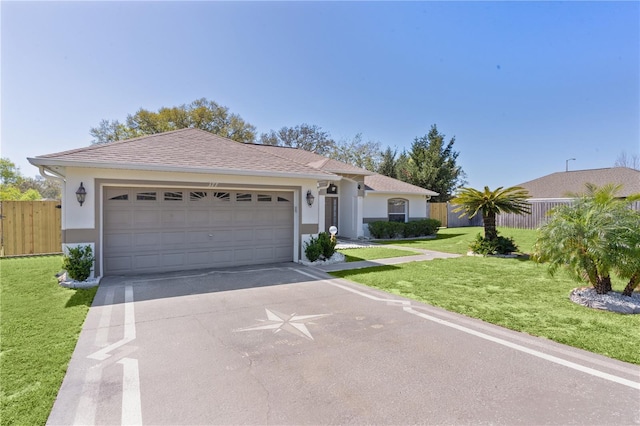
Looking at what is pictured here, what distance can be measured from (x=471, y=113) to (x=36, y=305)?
24.7 metres

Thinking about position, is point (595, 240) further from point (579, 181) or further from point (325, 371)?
point (579, 181)

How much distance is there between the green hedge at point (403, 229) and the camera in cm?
1803

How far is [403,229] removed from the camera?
1878 centimetres

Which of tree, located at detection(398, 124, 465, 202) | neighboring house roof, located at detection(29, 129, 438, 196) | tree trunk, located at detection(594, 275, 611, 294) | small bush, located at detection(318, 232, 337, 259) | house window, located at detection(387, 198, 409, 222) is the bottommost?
tree trunk, located at detection(594, 275, 611, 294)

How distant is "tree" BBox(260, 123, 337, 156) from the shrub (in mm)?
32132

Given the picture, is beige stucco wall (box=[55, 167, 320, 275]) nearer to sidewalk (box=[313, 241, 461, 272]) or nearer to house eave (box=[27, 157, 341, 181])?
house eave (box=[27, 157, 341, 181])

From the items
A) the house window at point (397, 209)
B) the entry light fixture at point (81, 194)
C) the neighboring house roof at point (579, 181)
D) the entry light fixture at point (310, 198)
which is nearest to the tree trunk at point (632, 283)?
the entry light fixture at point (310, 198)

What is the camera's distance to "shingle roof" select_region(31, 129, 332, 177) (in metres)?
7.46

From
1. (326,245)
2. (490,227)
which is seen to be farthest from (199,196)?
(490,227)

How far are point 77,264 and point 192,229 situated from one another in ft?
8.77

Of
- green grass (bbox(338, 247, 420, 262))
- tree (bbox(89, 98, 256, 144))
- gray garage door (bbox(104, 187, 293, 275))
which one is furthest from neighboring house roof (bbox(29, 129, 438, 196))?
tree (bbox(89, 98, 256, 144))

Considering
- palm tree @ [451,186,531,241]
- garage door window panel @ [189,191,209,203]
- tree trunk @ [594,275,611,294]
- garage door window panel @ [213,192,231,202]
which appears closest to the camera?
tree trunk @ [594,275,611,294]

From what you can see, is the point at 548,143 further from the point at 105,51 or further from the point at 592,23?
the point at 105,51

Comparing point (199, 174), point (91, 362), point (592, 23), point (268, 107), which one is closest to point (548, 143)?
point (592, 23)
